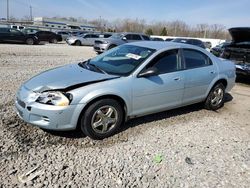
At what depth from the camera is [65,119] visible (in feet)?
12.2

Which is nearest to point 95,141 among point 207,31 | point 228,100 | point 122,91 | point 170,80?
point 122,91

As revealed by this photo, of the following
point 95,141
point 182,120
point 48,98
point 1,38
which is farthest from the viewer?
point 1,38

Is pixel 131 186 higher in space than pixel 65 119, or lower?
lower

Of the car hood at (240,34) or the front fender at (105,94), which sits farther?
the car hood at (240,34)

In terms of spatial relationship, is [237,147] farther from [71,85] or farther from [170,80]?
[71,85]

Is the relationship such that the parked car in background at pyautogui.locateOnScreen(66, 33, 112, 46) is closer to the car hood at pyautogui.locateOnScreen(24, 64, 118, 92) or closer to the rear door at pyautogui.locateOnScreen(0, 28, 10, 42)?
the rear door at pyautogui.locateOnScreen(0, 28, 10, 42)

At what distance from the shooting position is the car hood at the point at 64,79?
151 inches

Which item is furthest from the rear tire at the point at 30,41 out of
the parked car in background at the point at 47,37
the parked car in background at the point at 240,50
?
the parked car in background at the point at 240,50

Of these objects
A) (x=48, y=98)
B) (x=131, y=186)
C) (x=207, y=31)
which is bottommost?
(x=131, y=186)

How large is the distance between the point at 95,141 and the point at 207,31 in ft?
250

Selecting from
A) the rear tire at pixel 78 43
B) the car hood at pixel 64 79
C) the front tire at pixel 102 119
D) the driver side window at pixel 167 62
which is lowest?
the front tire at pixel 102 119

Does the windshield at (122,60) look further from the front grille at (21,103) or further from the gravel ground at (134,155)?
the front grille at (21,103)

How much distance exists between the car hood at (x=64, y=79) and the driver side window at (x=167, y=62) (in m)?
0.89

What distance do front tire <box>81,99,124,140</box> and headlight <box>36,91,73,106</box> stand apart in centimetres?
35
